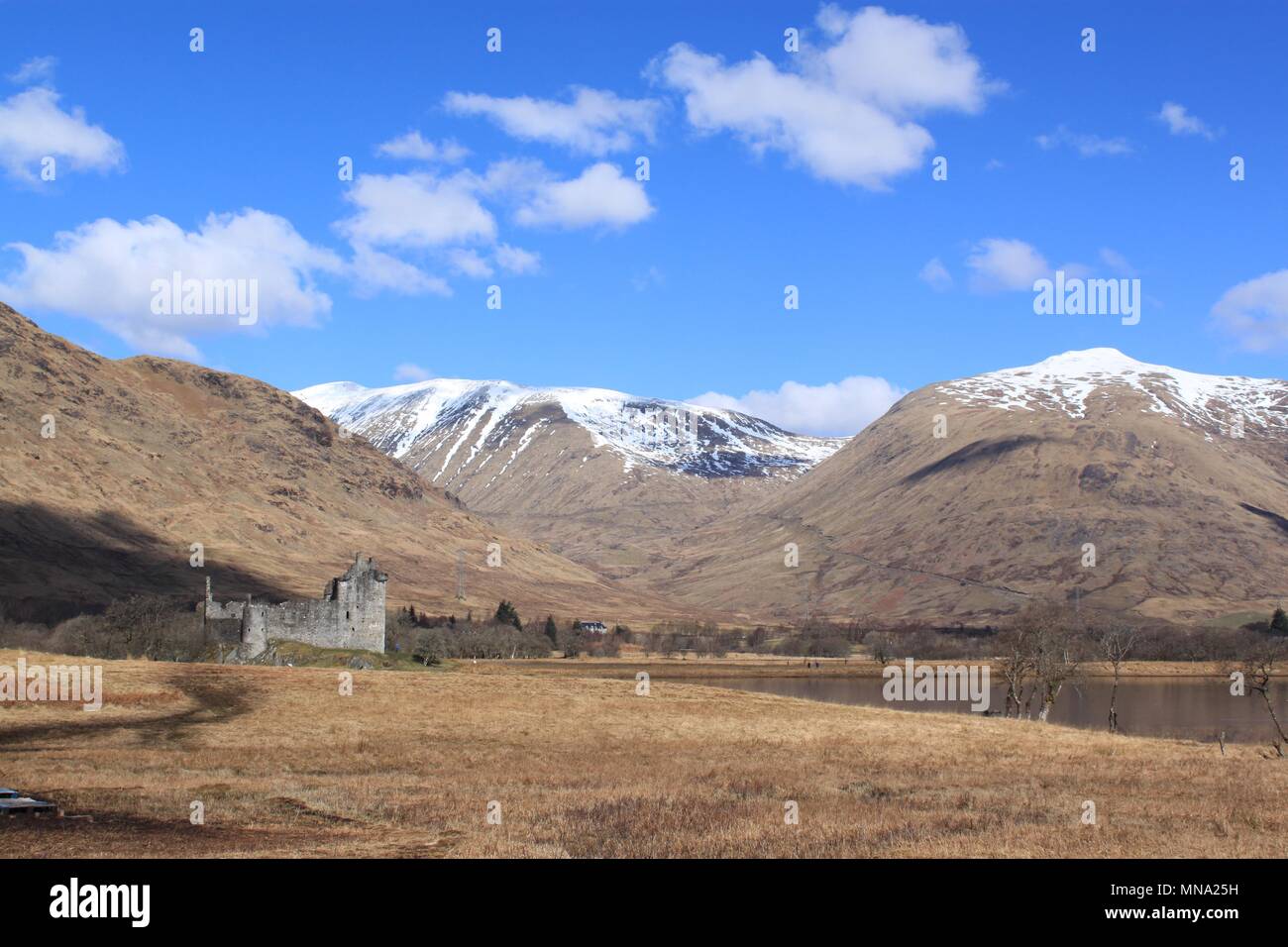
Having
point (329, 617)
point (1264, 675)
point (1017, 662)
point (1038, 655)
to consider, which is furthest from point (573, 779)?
point (329, 617)

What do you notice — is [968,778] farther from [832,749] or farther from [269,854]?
[269,854]

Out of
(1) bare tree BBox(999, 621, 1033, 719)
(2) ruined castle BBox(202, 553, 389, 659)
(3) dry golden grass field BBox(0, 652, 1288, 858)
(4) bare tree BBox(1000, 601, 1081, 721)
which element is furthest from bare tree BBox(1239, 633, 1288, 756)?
(2) ruined castle BBox(202, 553, 389, 659)

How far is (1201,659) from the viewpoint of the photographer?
610 feet

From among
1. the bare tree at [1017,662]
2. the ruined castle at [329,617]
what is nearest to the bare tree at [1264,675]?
the bare tree at [1017,662]

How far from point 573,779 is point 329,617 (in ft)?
210

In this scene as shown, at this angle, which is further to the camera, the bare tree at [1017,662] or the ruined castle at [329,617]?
the ruined castle at [329,617]

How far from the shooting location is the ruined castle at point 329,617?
94625mm

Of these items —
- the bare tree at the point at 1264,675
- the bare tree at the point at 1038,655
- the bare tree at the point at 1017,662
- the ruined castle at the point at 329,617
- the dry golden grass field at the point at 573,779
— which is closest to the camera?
the dry golden grass field at the point at 573,779

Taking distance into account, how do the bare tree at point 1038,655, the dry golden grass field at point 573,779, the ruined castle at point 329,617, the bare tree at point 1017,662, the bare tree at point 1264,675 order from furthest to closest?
1. the ruined castle at point 329,617
2. the bare tree at point 1017,662
3. the bare tree at point 1038,655
4. the bare tree at point 1264,675
5. the dry golden grass field at point 573,779

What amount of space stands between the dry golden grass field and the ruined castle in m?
29.0

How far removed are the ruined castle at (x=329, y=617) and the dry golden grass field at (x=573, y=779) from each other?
29.0m

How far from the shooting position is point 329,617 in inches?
3784

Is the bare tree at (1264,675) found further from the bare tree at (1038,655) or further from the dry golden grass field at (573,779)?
the dry golden grass field at (573,779)
